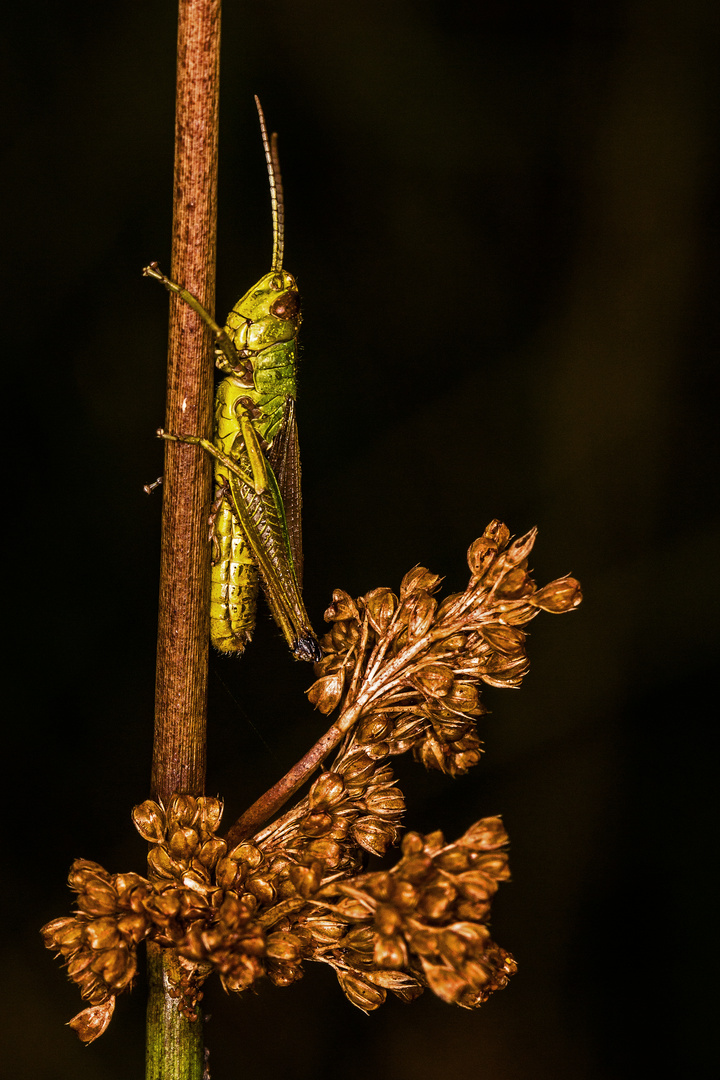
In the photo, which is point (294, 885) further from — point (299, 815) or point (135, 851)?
point (135, 851)

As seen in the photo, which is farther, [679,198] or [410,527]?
[410,527]

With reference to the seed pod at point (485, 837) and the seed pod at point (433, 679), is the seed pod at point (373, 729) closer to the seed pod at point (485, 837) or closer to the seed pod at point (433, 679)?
the seed pod at point (433, 679)

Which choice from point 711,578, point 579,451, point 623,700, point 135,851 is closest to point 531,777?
point 623,700

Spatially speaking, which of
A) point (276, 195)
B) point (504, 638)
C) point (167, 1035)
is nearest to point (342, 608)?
point (504, 638)

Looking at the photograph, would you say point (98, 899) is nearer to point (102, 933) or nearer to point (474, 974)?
point (102, 933)

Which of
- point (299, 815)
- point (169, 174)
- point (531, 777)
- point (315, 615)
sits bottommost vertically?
point (299, 815)

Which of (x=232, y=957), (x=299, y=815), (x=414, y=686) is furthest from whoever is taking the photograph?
(x=414, y=686)

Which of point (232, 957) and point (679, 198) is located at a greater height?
point (679, 198)
